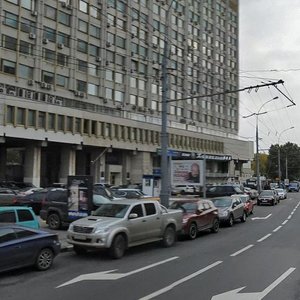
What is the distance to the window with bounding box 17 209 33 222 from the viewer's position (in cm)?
1491

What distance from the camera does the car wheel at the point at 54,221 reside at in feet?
68.2

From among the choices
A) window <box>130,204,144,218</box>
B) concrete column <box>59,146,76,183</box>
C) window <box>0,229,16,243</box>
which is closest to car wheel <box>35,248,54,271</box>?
window <box>0,229,16,243</box>

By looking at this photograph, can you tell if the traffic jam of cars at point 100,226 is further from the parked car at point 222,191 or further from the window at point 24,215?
the parked car at point 222,191

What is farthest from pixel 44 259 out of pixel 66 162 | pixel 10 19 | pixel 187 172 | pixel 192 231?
pixel 66 162

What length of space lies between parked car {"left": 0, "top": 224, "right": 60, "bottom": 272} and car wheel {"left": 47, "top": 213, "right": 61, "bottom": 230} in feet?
28.1

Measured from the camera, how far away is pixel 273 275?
1090cm

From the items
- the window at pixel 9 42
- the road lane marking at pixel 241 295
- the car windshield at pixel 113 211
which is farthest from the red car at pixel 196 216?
the window at pixel 9 42

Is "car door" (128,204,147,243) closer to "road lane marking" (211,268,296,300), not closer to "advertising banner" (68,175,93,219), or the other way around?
"advertising banner" (68,175,93,219)

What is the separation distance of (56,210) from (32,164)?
3282 cm

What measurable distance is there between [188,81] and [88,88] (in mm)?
26669

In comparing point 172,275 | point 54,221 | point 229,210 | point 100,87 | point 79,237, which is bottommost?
point 172,275

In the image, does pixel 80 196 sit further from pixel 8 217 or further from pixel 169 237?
pixel 8 217

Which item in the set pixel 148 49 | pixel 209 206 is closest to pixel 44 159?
pixel 148 49

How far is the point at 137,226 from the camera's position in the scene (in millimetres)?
14727
